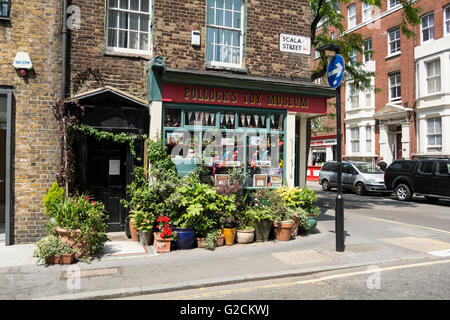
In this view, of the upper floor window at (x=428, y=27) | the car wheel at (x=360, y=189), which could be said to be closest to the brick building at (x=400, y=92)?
the upper floor window at (x=428, y=27)

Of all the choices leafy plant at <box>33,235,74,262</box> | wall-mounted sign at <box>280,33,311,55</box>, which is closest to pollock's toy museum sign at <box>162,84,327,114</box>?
wall-mounted sign at <box>280,33,311,55</box>

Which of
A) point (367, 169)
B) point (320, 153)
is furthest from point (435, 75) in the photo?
point (320, 153)

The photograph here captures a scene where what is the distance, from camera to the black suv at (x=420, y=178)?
14.4m

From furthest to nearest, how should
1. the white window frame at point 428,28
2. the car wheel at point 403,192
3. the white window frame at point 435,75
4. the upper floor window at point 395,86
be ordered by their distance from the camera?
the upper floor window at point 395,86
the white window frame at point 428,28
the white window frame at point 435,75
the car wheel at point 403,192

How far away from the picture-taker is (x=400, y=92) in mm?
24188

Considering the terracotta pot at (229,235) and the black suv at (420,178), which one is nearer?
the terracotta pot at (229,235)

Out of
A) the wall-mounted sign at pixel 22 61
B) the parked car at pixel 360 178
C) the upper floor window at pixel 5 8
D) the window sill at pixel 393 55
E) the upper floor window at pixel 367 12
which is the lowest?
the parked car at pixel 360 178

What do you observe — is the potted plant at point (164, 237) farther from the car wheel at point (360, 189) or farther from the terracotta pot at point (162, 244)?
the car wheel at point (360, 189)

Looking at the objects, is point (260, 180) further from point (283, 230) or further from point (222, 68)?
point (222, 68)

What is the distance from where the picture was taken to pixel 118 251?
7.03 metres

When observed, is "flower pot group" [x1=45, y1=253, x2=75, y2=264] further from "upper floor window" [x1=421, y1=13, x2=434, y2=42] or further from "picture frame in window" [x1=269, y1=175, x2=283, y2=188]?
"upper floor window" [x1=421, y1=13, x2=434, y2=42]

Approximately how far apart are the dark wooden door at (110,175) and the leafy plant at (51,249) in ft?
6.79

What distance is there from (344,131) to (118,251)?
25.6m
